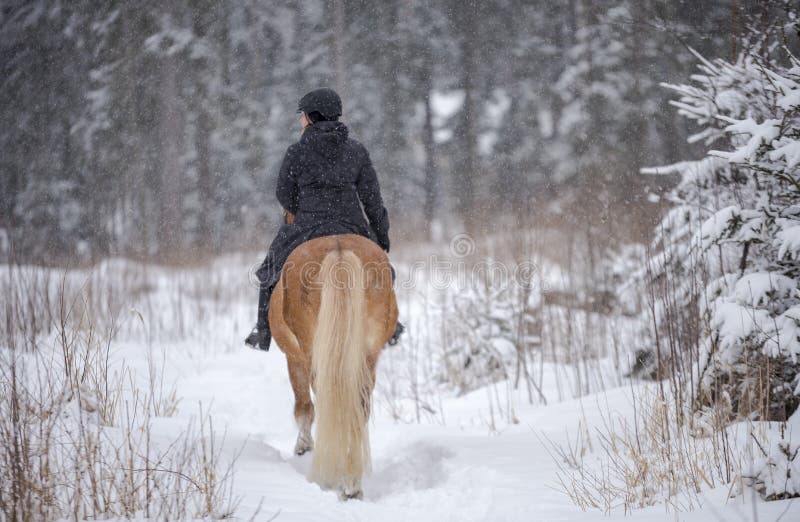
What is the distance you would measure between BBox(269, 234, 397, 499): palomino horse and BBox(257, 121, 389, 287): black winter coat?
189 mm

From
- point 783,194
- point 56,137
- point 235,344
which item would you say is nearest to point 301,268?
point 783,194

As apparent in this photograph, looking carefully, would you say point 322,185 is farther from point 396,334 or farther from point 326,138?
point 396,334

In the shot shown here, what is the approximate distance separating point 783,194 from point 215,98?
18276 mm

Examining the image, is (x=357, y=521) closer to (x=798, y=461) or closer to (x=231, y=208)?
(x=798, y=461)

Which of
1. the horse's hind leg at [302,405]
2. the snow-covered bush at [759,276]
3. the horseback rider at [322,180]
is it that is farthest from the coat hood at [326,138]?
the snow-covered bush at [759,276]

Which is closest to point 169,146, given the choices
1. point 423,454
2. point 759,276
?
point 423,454

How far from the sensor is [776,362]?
291 centimetres

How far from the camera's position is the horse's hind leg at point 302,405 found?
377 cm

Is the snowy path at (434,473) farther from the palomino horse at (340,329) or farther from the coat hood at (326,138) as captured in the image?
the coat hood at (326,138)

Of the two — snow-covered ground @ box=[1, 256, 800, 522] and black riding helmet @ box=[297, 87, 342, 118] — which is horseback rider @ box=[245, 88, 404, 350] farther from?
snow-covered ground @ box=[1, 256, 800, 522]

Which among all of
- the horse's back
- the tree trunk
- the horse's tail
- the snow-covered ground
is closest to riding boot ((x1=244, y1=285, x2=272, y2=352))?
the horse's back

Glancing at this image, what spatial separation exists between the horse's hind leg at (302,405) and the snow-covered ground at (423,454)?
10 centimetres

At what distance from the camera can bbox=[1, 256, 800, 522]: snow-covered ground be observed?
7.69 feet

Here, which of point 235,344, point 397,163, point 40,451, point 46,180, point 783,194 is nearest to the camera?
point 40,451
